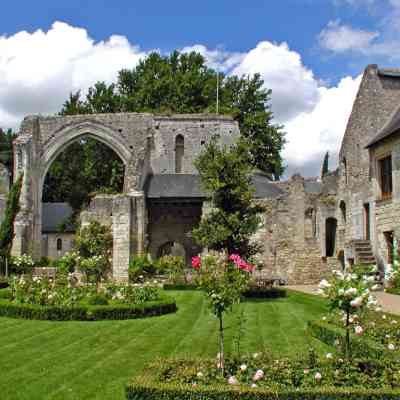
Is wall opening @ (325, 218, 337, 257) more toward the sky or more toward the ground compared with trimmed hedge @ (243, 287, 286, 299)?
more toward the sky

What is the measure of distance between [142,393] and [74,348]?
3.50 meters

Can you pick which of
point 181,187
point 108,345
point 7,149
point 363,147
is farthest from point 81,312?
point 7,149

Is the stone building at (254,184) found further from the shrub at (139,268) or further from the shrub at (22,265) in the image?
the shrub at (22,265)

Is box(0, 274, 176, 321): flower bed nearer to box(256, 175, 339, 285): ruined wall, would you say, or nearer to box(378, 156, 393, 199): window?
box(256, 175, 339, 285): ruined wall

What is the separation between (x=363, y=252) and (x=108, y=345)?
1374 centimetres

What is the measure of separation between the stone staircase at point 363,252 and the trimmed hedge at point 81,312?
33.4 feet

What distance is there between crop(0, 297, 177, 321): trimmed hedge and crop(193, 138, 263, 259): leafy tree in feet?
13.2

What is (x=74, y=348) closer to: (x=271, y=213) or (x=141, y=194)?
(x=271, y=213)

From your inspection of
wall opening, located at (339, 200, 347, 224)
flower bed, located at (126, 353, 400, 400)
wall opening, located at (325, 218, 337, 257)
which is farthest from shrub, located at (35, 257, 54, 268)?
flower bed, located at (126, 353, 400, 400)

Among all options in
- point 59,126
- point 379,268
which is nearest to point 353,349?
point 379,268

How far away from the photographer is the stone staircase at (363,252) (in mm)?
19594

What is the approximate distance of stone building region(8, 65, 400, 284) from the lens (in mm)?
19781

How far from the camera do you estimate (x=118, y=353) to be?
792cm

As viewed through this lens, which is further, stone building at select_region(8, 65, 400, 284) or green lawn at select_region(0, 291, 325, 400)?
stone building at select_region(8, 65, 400, 284)
